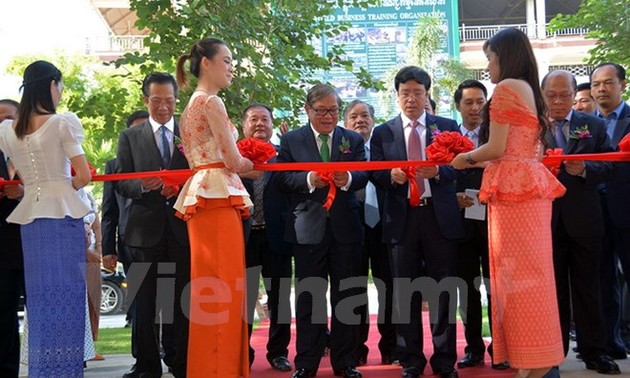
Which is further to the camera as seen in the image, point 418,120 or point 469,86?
point 469,86

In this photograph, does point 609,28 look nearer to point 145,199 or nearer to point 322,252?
point 322,252

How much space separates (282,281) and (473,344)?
1.54m

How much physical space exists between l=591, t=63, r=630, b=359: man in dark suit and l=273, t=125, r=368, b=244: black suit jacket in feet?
5.86

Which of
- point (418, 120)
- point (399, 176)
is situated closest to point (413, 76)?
point (418, 120)

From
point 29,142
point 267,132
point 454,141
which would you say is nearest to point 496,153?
point 454,141

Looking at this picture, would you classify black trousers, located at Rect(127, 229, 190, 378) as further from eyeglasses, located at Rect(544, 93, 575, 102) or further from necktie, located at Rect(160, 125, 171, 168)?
eyeglasses, located at Rect(544, 93, 575, 102)

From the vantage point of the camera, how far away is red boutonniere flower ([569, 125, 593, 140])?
205 inches

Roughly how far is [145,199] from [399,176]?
68.9 inches

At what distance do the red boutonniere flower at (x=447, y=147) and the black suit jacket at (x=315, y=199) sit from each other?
0.61m

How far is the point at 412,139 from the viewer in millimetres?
5406

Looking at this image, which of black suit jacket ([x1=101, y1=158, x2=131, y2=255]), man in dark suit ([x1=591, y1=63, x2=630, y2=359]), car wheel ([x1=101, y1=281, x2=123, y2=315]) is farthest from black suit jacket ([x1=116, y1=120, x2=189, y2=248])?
car wheel ([x1=101, y1=281, x2=123, y2=315])

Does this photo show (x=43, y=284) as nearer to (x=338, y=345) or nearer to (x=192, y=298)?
(x=192, y=298)

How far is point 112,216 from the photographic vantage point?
6.28 meters

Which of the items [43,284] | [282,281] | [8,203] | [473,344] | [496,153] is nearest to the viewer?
[496,153]
